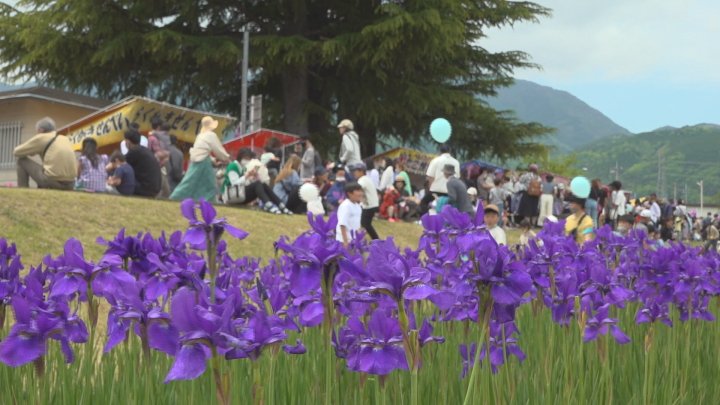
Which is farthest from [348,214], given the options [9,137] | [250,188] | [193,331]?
[9,137]

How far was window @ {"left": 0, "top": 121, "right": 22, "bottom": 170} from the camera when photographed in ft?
73.9

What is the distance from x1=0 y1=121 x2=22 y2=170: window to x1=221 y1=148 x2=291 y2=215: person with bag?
1086 centimetres

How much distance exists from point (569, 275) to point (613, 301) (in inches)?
7.5

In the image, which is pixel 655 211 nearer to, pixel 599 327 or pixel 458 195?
pixel 458 195

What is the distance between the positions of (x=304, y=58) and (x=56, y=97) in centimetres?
678

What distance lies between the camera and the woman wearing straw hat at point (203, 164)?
40.5ft

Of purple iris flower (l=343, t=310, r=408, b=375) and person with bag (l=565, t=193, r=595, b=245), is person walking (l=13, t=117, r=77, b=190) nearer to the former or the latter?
person with bag (l=565, t=193, r=595, b=245)

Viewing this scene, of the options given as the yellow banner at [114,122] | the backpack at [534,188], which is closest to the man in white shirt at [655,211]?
the backpack at [534,188]

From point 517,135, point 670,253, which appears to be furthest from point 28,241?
point 517,135

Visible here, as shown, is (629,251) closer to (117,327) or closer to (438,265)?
(438,265)

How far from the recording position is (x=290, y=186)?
14492 millimetres

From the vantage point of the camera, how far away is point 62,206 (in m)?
10.3

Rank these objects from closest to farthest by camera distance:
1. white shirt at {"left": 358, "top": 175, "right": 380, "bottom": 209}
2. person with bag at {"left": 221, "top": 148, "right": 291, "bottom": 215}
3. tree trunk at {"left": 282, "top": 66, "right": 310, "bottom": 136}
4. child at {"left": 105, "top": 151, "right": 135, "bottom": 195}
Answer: white shirt at {"left": 358, "top": 175, "right": 380, "bottom": 209} < child at {"left": 105, "top": 151, "right": 135, "bottom": 195} < person with bag at {"left": 221, "top": 148, "right": 291, "bottom": 215} < tree trunk at {"left": 282, "top": 66, "right": 310, "bottom": 136}

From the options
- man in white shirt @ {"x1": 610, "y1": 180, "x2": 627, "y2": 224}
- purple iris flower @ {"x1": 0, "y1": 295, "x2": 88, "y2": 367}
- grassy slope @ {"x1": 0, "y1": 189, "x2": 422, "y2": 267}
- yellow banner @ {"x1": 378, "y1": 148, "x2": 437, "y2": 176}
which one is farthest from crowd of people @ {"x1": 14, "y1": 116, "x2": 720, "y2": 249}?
yellow banner @ {"x1": 378, "y1": 148, "x2": 437, "y2": 176}
